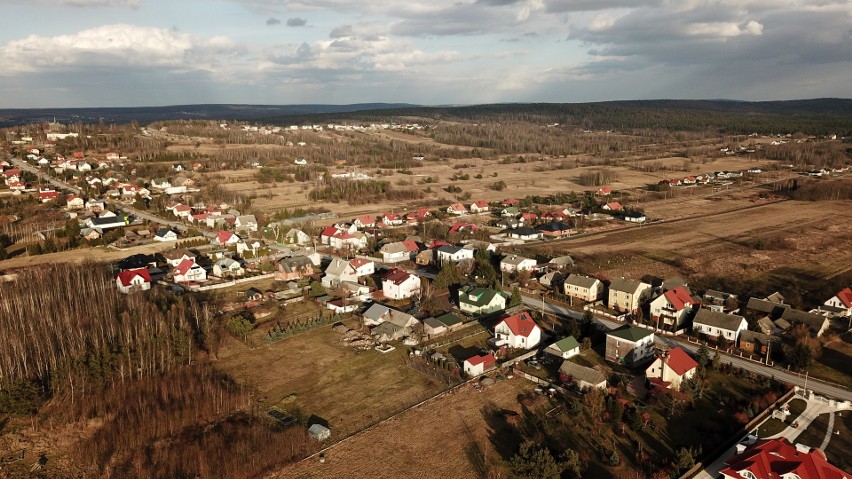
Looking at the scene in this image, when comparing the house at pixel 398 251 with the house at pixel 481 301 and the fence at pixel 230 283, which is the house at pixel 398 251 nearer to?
the fence at pixel 230 283

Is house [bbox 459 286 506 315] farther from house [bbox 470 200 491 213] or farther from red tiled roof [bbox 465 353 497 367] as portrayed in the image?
house [bbox 470 200 491 213]

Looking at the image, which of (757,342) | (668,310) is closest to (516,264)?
(668,310)

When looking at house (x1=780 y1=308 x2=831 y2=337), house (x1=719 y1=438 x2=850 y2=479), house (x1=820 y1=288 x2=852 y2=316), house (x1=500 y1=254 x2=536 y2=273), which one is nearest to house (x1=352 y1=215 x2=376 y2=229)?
house (x1=500 y1=254 x2=536 y2=273)

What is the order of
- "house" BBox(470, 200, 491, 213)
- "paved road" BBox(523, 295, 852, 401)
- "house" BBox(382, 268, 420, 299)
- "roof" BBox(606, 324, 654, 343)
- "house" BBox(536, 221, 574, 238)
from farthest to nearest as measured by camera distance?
"house" BBox(470, 200, 491, 213) → "house" BBox(536, 221, 574, 238) → "house" BBox(382, 268, 420, 299) → "roof" BBox(606, 324, 654, 343) → "paved road" BBox(523, 295, 852, 401)

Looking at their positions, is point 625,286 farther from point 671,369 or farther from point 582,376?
point 582,376

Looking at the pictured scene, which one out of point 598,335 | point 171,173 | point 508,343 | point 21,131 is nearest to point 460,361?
point 508,343

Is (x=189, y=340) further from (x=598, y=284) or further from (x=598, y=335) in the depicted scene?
(x=598, y=284)

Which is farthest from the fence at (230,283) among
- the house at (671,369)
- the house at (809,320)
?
the house at (809,320)
